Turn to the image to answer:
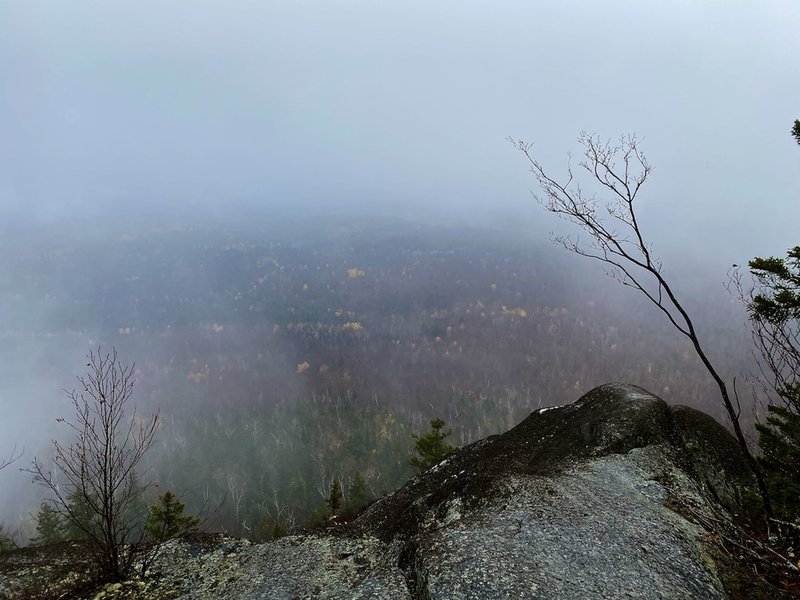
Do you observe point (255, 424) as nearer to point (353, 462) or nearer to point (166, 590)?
point (353, 462)

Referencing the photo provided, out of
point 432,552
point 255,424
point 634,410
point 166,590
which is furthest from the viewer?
point 255,424

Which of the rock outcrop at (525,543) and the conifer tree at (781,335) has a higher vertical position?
the conifer tree at (781,335)

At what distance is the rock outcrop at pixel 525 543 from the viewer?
982 centimetres

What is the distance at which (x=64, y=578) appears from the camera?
40.4ft

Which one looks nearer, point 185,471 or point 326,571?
point 326,571

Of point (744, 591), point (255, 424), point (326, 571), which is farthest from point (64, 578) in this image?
point (255, 424)

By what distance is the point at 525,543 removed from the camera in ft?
35.1

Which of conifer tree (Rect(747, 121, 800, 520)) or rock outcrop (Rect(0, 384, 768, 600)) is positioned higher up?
conifer tree (Rect(747, 121, 800, 520))

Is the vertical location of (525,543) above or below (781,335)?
below

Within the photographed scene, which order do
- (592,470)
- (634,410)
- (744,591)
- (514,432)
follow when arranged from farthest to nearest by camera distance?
(514,432) → (634,410) → (592,470) → (744,591)

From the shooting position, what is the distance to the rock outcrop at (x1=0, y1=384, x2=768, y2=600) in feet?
32.2

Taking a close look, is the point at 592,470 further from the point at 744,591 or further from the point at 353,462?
the point at 353,462

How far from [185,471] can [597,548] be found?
17611 centimetres

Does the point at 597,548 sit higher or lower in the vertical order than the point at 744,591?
higher
